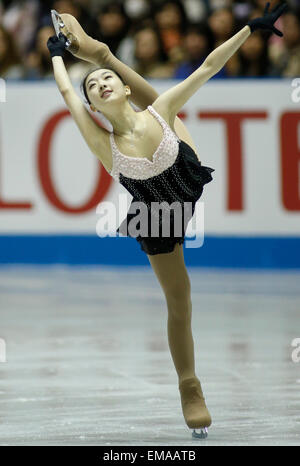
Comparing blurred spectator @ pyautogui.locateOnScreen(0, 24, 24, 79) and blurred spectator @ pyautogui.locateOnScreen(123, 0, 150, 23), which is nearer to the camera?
blurred spectator @ pyautogui.locateOnScreen(0, 24, 24, 79)

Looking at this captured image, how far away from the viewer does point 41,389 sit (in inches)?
215

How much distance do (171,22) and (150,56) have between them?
0.63m

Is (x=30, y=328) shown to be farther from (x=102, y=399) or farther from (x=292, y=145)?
(x=292, y=145)

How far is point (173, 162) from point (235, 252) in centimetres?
487

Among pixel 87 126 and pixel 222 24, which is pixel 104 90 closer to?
pixel 87 126

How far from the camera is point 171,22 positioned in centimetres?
1019

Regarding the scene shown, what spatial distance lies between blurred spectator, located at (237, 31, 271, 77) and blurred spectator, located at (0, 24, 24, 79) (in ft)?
6.79

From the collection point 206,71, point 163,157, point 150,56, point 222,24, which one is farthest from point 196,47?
point 163,157

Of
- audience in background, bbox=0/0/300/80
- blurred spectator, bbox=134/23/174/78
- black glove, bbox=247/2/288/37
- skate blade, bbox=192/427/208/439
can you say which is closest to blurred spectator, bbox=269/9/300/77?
audience in background, bbox=0/0/300/80

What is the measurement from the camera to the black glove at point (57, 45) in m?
4.70

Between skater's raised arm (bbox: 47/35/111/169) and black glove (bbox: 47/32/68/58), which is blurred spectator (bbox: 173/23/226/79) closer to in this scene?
black glove (bbox: 47/32/68/58)

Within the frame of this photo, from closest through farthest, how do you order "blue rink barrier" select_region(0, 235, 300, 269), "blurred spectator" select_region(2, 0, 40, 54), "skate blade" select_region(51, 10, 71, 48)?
1. "skate blade" select_region(51, 10, 71, 48)
2. "blue rink barrier" select_region(0, 235, 300, 269)
3. "blurred spectator" select_region(2, 0, 40, 54)

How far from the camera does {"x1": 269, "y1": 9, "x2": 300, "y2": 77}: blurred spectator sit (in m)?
9.29

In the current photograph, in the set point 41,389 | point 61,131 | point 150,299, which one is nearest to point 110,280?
point 150,299
